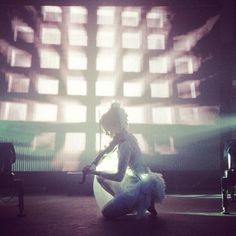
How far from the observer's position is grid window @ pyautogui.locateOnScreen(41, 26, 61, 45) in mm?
7449

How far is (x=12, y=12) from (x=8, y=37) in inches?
21.9

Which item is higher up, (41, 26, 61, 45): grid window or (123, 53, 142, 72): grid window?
(41, 26, 61, 45): grid window

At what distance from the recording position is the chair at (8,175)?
13.0 ft

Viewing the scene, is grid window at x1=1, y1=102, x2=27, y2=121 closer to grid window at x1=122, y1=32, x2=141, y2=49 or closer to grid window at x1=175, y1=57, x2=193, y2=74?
grid window at x1=122, y1=32, x2=141, y2=49

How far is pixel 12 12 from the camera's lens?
24.1 feet

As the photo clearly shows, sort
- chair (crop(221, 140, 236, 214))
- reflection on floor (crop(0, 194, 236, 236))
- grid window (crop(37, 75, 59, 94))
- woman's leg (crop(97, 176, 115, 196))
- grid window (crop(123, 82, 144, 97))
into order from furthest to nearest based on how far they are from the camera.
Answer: grid window (crop(123, 82, 144, 97)), grid window (crop(37, 75, 59, 94)), chair (crop(221, 140, 236, 214)), woman's leg (crop(97, 176, 115, 196)), reflection on floor (crop(0, 194, 236, 236))

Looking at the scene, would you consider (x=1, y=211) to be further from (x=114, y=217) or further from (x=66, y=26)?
(x=66, y=26)

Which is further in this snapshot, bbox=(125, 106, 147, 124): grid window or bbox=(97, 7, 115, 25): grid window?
bbox=(97, 7, 115, 25): grid window

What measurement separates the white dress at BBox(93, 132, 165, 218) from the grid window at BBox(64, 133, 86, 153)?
3.79 meters

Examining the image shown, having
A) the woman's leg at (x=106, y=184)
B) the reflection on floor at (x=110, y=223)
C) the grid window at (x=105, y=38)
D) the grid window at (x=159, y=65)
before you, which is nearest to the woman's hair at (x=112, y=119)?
the woman's leg at (x=106, y=184)

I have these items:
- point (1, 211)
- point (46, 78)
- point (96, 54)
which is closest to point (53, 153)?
point (46, 78)

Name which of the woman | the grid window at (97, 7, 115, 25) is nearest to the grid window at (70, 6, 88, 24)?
the grid window at (97, 7, 115, 25)

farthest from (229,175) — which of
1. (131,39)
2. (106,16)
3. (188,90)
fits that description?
(106,16)

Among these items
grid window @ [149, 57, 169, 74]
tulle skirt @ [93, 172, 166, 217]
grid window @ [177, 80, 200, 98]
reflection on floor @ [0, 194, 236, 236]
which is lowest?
reflection on floor @ [0, 194, 236, 236]
